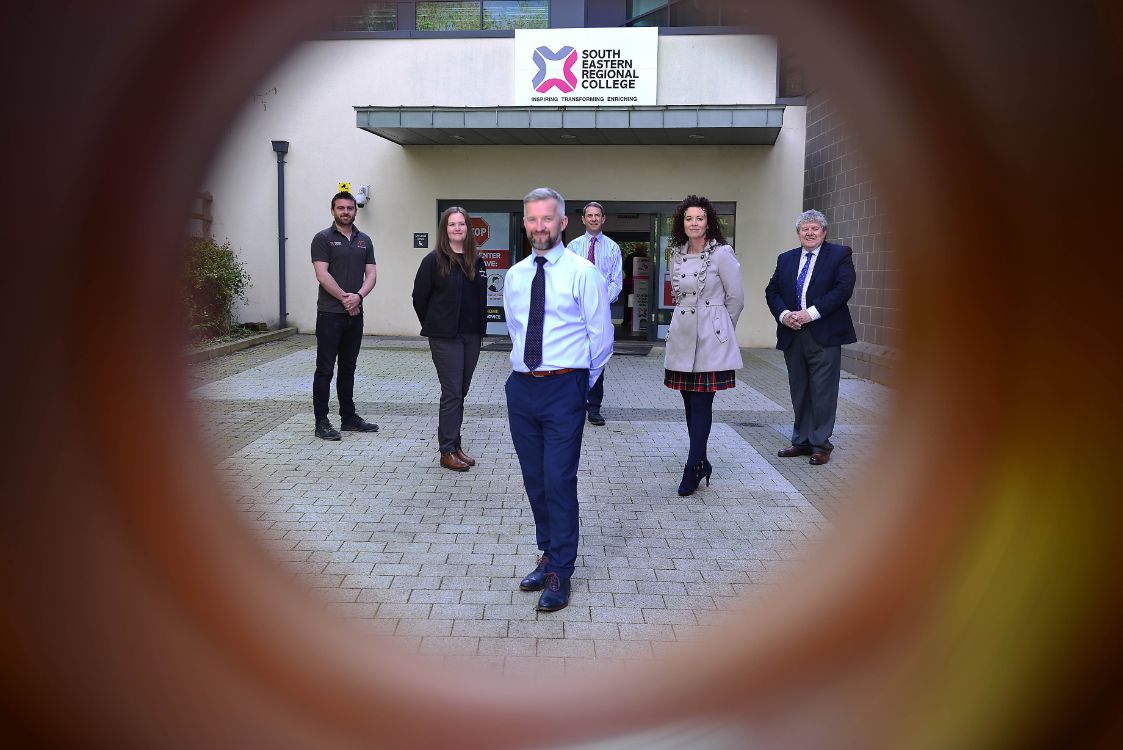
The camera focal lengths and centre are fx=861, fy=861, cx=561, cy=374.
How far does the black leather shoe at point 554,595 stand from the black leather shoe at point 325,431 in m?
3.47

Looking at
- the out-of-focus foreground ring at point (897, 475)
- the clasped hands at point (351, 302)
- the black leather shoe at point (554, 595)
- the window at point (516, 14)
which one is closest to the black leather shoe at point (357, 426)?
the clasped hands at point (351, 302)

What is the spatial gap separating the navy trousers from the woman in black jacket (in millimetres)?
2096

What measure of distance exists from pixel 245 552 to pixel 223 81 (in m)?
1.27

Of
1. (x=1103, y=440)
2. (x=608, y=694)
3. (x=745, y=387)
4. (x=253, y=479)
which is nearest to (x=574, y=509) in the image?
(x=608, y=694)

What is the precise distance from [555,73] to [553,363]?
10.7 metres

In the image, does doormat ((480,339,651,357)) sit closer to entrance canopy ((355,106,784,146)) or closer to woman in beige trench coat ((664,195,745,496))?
entrance canopy ((355,106,784,146))

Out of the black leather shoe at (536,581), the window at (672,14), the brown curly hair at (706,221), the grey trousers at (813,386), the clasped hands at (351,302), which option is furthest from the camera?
the window at (672,14)

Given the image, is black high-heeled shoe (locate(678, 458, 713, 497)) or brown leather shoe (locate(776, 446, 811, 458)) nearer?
black high-heeled shoe (locate(678, 458, 713, 497))

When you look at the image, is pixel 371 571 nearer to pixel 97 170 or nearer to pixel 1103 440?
pixel 97 170

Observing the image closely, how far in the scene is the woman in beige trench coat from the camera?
4.98 m

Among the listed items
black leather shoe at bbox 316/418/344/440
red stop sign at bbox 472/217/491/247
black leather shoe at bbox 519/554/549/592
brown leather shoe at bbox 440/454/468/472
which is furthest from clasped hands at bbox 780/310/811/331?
red stop sign at bbox 472/217/491/247

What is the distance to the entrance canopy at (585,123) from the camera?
11805mm

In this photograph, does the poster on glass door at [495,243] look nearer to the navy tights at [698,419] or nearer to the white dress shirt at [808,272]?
the white dress shirt at [808,272]

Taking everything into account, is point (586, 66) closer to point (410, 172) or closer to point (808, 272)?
point (410, 172)
